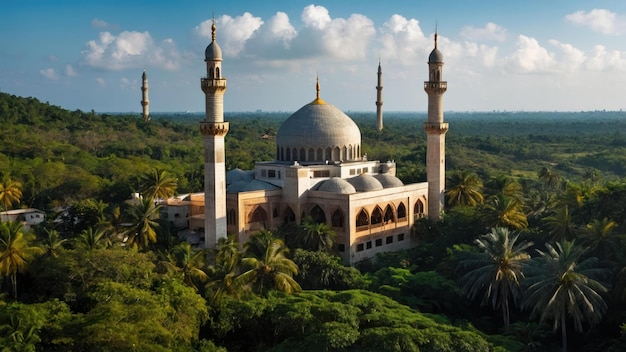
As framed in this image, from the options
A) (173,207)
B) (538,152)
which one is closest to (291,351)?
(173,207)

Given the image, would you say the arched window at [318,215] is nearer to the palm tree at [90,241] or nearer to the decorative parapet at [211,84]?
the decorative parapet at [211,84]

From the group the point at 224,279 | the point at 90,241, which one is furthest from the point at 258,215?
the point at 224,279

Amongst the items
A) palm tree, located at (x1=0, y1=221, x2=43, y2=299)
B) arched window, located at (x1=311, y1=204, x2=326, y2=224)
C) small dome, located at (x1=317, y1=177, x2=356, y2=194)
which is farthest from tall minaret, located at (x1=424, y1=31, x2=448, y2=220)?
palm tree, located at (x1=0, y1=221, x2=43, y2=299)

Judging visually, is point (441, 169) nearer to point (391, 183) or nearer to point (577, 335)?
point (391, 183)

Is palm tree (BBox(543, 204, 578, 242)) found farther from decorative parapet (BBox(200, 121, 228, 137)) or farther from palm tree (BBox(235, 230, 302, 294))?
decorative parapet (BBox(200, 121, 228, 137))

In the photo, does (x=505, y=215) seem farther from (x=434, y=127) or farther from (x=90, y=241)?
(x=90, y=241)

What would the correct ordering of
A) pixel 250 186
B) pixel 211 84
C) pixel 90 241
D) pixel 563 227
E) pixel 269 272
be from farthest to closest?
1. pixel 250 186
2. pixel 211 84
3. pixel 563 227
4. pixel 90 241
5. pixel 269 272
